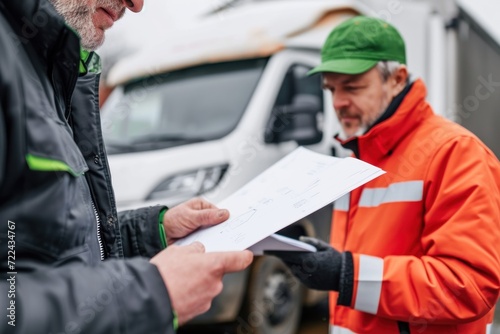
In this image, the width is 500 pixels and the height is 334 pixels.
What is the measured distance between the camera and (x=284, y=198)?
1522 millimetres

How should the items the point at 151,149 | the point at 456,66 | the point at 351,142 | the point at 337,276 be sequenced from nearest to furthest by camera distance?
the point at 337,276, the point at 351,142, the point at 151,149, the point at 456,66

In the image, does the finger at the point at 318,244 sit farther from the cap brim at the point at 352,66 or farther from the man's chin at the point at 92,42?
the man's chin at the point at 92,42

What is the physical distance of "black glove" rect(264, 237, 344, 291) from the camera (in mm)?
1725

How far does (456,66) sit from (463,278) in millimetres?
3404

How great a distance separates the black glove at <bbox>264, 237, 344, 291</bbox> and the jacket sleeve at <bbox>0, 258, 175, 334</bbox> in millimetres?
751

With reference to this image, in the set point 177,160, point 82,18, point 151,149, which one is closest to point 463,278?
point 82,18

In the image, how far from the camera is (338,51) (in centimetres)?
210

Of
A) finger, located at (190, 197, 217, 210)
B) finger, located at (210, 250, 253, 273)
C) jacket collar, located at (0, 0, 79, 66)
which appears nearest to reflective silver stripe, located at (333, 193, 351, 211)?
finger, located at (190, 197, 217, 210)

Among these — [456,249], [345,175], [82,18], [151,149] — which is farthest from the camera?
[151,149]

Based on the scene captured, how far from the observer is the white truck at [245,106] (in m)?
3.88

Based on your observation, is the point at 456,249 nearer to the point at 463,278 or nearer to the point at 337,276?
the point at 463,278

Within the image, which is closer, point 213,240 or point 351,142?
point 213,240

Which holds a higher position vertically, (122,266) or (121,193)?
(122,266)

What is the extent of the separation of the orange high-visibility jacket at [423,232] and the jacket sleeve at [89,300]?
81cm
